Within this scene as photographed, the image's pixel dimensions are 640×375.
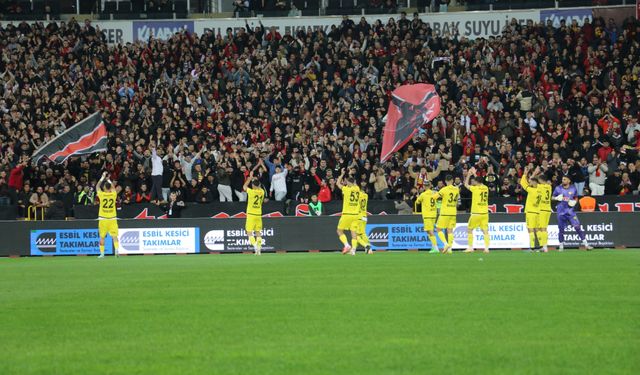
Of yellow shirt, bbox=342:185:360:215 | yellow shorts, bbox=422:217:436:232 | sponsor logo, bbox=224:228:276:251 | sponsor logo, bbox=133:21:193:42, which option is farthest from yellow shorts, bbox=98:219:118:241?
sponsor logo, bbox=133:21:193:42

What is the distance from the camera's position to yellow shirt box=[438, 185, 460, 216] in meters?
30.6

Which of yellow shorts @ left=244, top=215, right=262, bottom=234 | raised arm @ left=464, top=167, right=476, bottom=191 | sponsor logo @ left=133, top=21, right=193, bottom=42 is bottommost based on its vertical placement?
yellow shorts @ left=244, top=215, right=262, bottom=234

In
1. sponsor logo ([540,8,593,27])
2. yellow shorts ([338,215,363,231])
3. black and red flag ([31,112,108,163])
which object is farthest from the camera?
sponsor logo ([540,8,593,27])

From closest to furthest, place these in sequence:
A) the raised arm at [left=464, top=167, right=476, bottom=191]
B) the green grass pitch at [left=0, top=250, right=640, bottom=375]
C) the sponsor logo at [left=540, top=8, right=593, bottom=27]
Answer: the green grass pitch at [left=0, top=250, right=640, bottom=375] < the raised arm at [left=464, top=167, right=476, bottom=191] < the sponsor logo at [left=540, top=8, right=593, bottom=27]

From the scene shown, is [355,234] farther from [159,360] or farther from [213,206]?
[159,360]

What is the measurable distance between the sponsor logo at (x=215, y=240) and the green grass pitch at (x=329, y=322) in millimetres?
13333

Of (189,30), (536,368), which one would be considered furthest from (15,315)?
(189,30)

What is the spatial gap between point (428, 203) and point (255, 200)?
5385 mm

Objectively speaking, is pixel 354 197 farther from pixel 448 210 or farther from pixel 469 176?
pixel 469 176

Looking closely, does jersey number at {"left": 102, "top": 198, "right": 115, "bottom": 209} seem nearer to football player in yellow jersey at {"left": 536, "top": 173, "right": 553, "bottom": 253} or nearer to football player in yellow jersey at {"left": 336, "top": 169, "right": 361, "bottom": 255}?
football player in yellow jersey at {"left": 336, "top": 169, "right": 361, "bottom": 255}

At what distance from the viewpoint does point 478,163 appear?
112 ft

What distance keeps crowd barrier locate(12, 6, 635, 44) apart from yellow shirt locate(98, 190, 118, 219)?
51.8ft

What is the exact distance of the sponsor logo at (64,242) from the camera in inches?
1379

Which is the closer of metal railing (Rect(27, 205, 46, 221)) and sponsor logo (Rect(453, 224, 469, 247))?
sponsor logo (Rect(453, 224, 469, 247))
